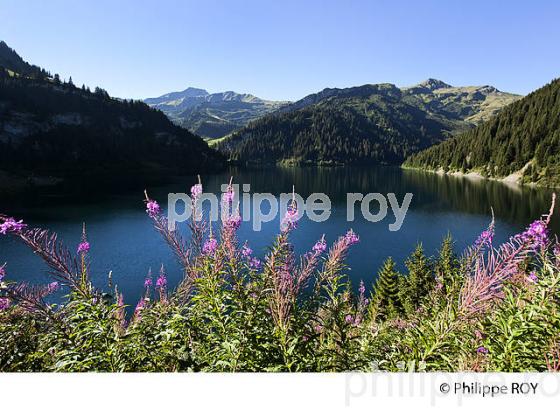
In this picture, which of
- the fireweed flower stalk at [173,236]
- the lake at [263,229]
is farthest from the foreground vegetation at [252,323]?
the lake at [263,229]

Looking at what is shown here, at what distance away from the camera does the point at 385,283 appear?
33750 mm

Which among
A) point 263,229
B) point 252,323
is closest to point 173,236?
point 252,323

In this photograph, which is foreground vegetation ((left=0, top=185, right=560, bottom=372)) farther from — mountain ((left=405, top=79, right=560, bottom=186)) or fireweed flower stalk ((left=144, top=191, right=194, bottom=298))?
mountain ((left=405, top=79, right=560, bottom=186))

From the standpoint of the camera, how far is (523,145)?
160m

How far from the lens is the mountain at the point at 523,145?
14275cm

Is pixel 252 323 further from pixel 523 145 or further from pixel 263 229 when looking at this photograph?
pixel 523 145

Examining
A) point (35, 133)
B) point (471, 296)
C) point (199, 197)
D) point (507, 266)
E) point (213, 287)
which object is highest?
point (35, 133)

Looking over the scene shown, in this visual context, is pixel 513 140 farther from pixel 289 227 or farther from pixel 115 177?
pixel 289 227

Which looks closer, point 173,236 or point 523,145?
point 173,236

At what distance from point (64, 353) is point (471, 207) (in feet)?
342

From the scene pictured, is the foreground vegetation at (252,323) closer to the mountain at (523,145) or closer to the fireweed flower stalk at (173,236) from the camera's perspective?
the fireweed flower stalk at (173,236)

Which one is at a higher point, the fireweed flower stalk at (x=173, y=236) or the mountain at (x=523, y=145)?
the mountain at (x=523, y=145)

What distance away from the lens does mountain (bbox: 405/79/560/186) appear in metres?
143

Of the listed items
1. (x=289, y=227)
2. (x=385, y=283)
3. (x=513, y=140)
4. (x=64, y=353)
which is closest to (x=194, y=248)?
(x=289, y=227)
